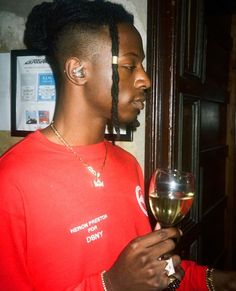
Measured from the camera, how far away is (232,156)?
9.23 ft

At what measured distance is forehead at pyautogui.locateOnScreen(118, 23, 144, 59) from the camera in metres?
A: 1.10

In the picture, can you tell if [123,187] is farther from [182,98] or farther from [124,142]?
[182,98]

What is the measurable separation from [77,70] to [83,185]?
1.29 ft

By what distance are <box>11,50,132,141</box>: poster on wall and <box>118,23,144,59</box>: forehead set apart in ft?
1.93

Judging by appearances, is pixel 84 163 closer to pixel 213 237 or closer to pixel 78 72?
pixel 78 72

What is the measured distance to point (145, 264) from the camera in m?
0.87

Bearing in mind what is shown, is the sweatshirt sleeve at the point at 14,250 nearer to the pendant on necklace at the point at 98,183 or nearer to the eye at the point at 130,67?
the pendant on necklace at the point at 98,183

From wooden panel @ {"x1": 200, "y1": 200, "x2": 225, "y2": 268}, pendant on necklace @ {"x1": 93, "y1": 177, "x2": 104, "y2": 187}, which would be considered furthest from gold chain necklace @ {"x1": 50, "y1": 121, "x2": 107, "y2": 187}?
wooden panel @ {"x1": 200, "y1": 200, "x2": 225, "y2": 268}

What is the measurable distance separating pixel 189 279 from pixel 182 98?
79 centimetres

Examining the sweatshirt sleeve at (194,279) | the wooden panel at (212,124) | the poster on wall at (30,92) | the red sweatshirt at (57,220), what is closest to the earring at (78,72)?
the red sweatshirt at (57,220)

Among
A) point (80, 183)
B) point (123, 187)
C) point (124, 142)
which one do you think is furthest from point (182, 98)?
point (80, 183)

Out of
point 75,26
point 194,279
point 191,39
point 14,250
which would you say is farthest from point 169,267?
point 191,39

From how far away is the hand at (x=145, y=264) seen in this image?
0.87 m

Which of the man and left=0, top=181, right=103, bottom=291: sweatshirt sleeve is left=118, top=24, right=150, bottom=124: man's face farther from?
left=0, top=181, right=103, bottom=291: sweatshirt sleeve
